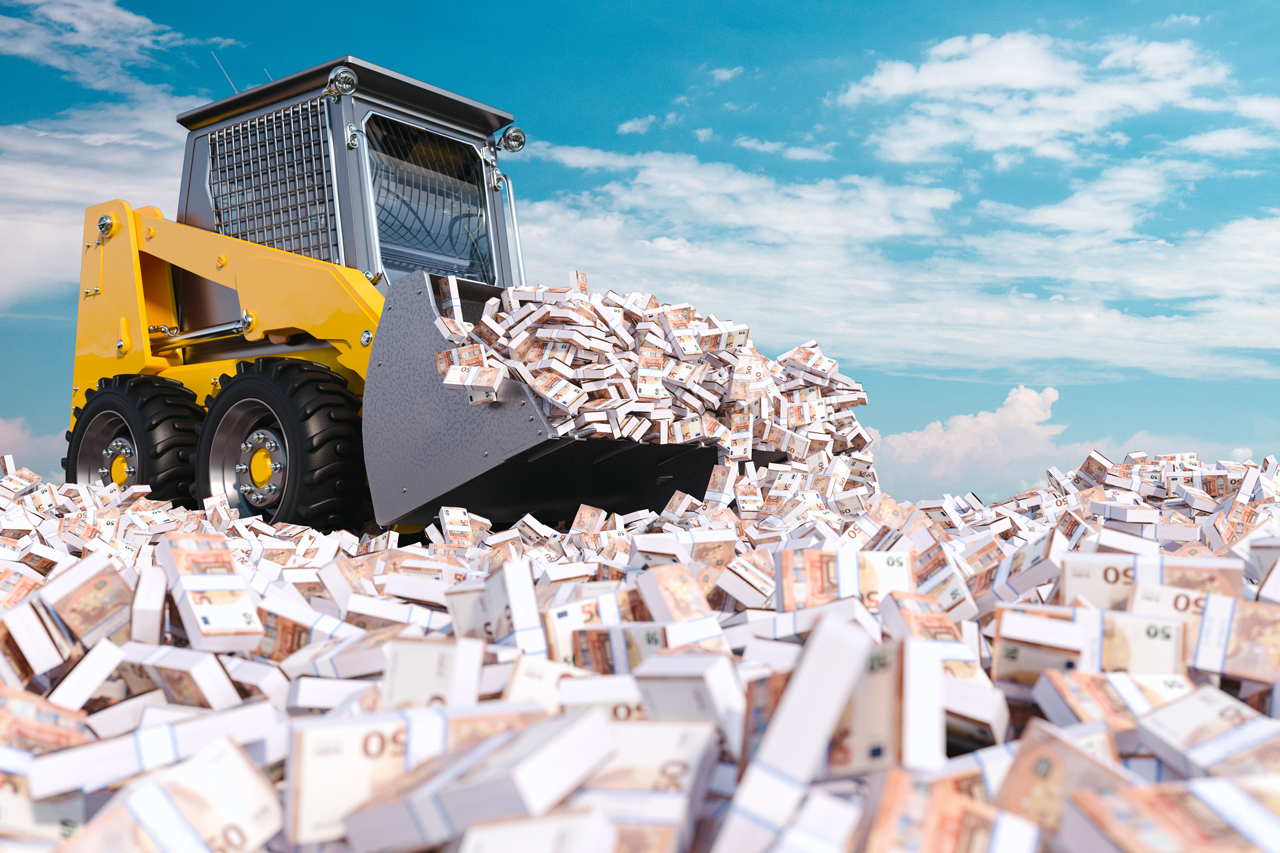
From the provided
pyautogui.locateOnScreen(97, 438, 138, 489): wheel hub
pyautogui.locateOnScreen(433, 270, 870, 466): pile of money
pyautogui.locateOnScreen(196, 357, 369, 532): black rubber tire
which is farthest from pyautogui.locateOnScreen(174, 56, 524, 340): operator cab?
pyautogui.locateOnScreen(433, 270, 870, 466): pile of money

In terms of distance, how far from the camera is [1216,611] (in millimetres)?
2086

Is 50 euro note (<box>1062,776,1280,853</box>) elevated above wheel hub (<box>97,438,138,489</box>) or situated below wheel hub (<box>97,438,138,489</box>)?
below

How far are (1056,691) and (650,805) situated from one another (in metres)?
0.87

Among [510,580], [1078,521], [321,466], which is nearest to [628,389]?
[321,466]

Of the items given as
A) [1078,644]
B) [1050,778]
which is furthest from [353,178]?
[1050,778]

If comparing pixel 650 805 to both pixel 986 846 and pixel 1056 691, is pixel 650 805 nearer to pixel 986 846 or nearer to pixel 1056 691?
pixel 986 846

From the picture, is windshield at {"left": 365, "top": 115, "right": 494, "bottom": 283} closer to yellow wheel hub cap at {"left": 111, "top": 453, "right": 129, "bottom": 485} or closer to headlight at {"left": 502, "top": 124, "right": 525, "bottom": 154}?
headlight at {"left": 502, "top": 124, "right": 525, "bottom": 154}

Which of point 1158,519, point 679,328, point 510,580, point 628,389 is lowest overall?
point 1158,519

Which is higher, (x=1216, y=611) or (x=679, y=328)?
(x=679, y=328)

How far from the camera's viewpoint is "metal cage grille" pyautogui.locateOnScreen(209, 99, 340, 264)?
5984 millimetres

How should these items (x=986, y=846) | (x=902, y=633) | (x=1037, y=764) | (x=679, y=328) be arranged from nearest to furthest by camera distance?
(x=986, y=846) < (x=1037, y=764) < (x=902, y=633) < (x=679, y=328)

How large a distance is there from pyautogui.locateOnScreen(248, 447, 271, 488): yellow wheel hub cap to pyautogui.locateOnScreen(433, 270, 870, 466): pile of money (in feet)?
4.75

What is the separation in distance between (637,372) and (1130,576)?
10.6ft

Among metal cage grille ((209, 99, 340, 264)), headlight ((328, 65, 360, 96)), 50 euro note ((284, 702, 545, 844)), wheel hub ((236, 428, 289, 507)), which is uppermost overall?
headlight ((328, 65, 360, 96))
